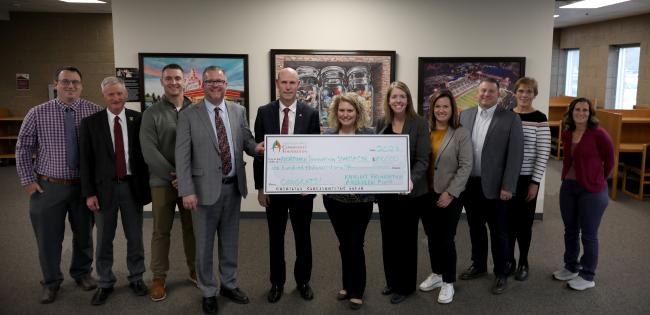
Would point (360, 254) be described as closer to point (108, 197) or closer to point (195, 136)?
point (195, 136)

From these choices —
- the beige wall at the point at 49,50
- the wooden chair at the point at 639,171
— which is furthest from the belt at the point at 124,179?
the beige wall at the point at 49,50

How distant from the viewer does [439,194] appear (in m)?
2.96

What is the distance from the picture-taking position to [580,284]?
329 centimetres

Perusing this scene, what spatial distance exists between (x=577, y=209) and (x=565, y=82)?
382 inches

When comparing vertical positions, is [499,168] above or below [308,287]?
above

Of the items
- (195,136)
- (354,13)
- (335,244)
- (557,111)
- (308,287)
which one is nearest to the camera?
(195,136)

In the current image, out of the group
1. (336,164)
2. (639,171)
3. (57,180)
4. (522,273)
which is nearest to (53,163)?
(57,180)

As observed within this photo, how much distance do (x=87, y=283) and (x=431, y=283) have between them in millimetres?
2282

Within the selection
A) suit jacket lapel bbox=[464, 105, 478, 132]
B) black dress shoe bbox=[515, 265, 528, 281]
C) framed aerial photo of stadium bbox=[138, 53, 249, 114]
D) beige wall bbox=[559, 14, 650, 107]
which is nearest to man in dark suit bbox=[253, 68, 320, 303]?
suit jacket lapel bbox=[464, 105, 478, 132]

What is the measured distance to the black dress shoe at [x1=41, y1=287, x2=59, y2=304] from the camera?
3.11 metres

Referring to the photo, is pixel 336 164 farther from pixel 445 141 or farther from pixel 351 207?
pixel 445 141

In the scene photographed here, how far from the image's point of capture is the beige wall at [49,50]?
319 inches

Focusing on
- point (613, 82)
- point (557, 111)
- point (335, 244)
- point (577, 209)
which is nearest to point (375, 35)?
point (335, 244)

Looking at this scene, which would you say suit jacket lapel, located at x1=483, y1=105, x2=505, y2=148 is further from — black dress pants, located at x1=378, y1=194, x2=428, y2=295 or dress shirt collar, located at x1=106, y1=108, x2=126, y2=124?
dress shirt collar, located at x1=106, y1=108, x2=126, y2=124
